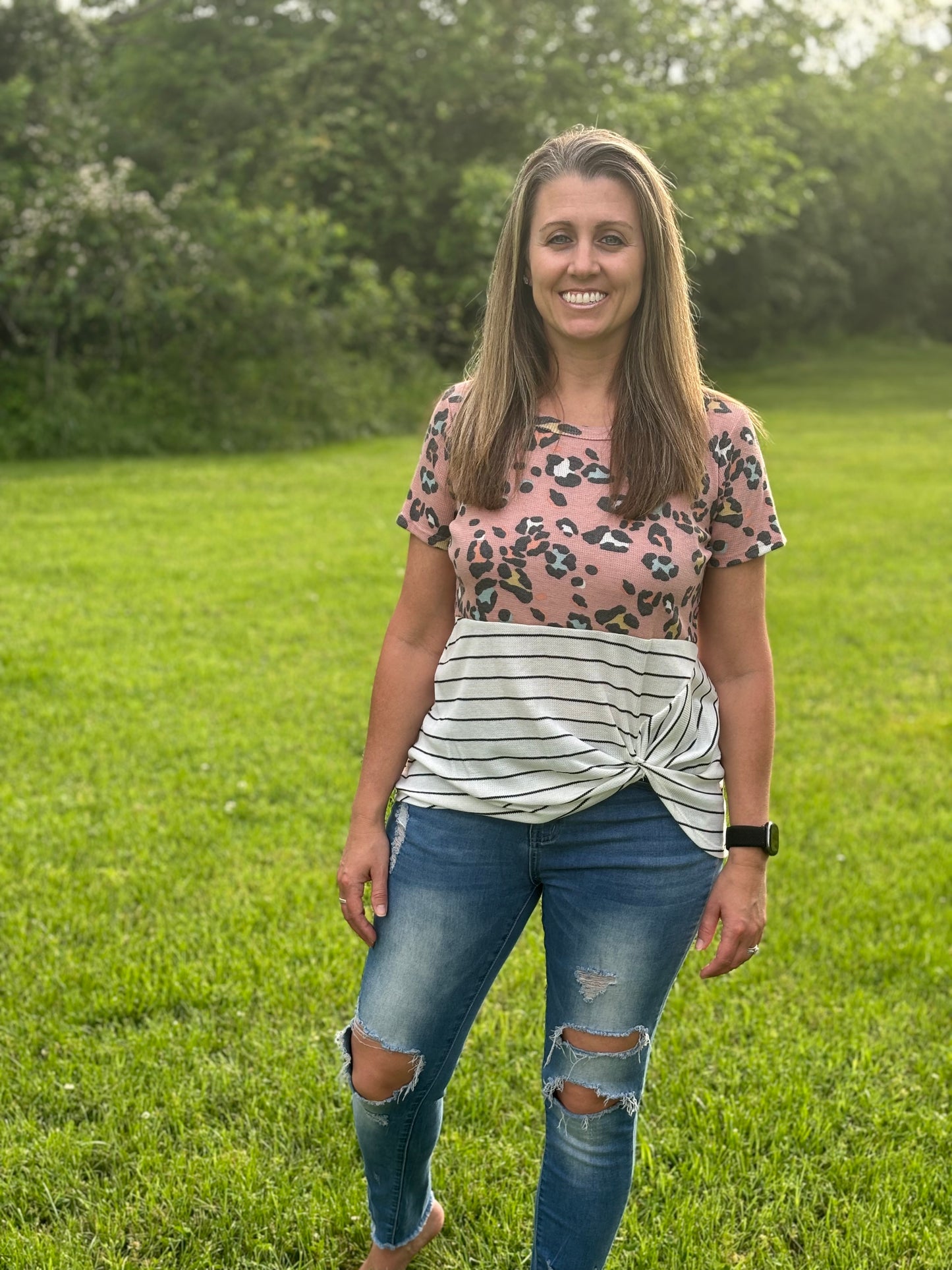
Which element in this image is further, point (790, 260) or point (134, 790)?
point (790, 260)

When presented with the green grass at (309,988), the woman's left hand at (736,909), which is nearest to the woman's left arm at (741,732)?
the woman's left hand at (736,909)

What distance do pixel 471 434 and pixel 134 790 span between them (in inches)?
131

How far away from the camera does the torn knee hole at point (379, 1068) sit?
214cm

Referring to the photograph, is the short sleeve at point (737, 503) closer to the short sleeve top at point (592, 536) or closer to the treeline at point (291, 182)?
the short sleeve top at point (592, 536)

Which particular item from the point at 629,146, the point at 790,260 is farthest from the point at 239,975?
the point at 790,260

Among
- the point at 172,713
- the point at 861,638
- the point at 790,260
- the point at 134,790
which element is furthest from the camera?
the point at 790,260

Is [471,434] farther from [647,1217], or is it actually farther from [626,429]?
[647,1217]

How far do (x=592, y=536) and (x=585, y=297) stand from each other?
0.42 metres

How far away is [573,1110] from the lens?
2.10 metres

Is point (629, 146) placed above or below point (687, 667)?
above

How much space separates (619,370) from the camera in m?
2.21

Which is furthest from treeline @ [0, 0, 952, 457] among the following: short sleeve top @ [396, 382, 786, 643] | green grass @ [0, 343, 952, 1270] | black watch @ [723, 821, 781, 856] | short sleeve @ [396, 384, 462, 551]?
black watch @ [723, 821, 781, 856]

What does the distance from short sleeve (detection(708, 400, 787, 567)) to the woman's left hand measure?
515 millimetres

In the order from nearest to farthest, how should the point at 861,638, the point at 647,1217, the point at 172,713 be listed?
the point at 647,1217, the point at 172,713, the point at 861,638
